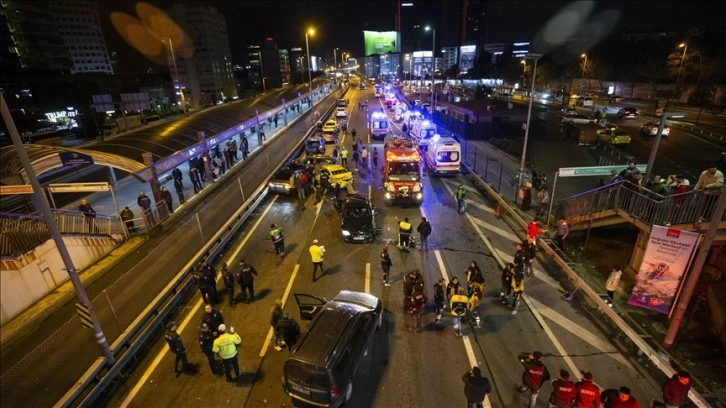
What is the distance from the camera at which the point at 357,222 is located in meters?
16.4

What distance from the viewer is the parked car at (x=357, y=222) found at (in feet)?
53.7

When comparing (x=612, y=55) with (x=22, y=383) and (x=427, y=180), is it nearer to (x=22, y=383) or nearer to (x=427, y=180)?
(x=427, y=180)

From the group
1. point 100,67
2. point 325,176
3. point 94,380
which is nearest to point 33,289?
point 94,380

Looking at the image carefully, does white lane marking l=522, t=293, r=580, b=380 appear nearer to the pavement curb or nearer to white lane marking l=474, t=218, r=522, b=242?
white lane marking l=474, t=218, r=522, b=242

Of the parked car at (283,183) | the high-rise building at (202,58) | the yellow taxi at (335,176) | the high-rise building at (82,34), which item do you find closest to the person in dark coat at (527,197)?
the yellow taxi at (335,176)

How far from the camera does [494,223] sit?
18594 mm

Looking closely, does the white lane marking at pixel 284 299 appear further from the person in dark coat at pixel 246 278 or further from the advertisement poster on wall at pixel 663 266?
the advertisement poster on wall at pixel 663 266

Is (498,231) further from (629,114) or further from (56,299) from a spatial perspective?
(629,114)

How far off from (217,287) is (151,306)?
8.49 ft

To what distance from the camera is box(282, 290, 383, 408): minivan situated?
7.59 metres

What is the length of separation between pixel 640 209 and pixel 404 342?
960cm

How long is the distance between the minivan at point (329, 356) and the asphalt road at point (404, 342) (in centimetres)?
100

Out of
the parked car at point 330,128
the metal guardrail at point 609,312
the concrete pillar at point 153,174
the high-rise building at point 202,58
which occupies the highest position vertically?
the high-rise building at point 202,58

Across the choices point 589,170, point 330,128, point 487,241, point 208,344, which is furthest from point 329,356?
point 330,128
